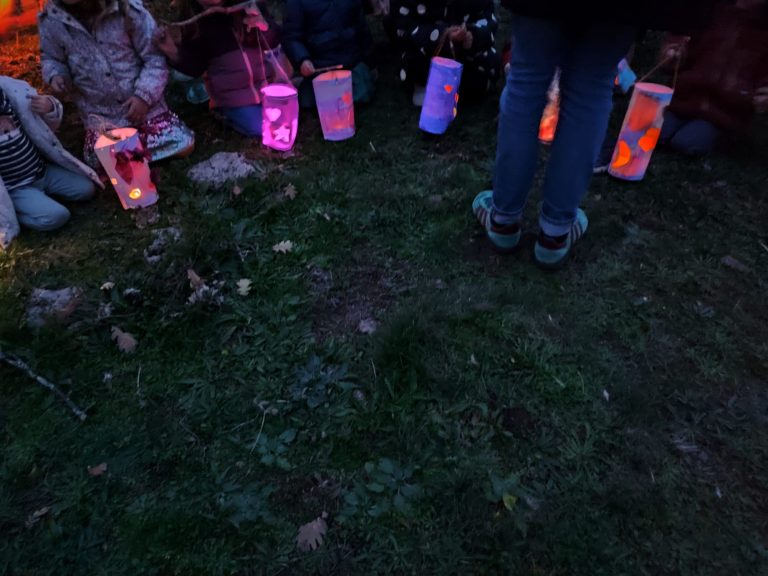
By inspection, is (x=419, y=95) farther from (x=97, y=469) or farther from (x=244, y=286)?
(x=97, y=469)

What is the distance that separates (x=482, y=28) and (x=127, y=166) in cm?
283

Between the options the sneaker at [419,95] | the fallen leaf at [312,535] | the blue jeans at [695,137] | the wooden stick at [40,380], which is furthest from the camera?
the sneaker at [419,95]

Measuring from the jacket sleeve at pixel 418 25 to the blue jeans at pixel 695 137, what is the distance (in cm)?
186

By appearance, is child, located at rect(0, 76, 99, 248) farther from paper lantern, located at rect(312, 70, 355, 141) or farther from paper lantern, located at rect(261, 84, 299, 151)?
paper lantern, located at rect(312, 70, 355, 141)

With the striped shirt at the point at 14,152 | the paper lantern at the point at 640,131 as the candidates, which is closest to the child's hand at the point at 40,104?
the striped shirt at the point at 14,152

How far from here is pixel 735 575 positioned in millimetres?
1709

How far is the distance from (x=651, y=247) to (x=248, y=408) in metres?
2.36

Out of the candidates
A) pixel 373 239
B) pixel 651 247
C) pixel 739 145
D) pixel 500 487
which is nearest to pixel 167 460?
pixel 500 487

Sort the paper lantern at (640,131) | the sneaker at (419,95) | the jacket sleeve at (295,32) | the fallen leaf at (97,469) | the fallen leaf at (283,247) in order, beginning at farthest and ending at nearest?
1. the sneaker at (419,95)
2. the jacket sleeve at (295,32)
3. the paper lantern at (640,131)
4. the fallen leaf at (283,247)
5. the fallen leaf at (97,469)

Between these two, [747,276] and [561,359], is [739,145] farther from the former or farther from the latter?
[561,359]

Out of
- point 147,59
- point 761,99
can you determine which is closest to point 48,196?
point 147,59

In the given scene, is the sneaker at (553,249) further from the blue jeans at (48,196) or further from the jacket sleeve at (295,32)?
the blue jeans at (48,196)

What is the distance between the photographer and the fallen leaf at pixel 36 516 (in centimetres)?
192

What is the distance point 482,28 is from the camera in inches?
160
